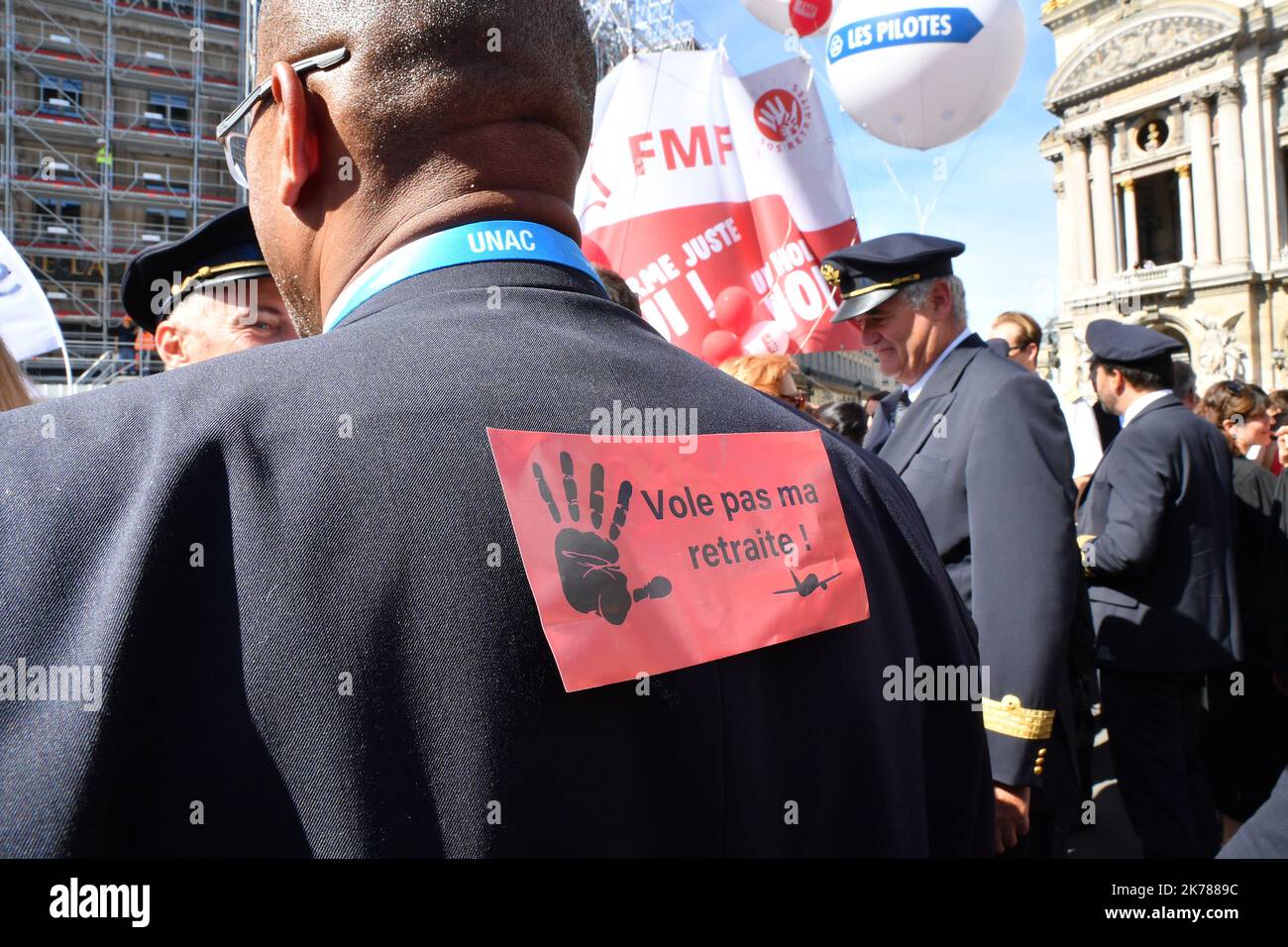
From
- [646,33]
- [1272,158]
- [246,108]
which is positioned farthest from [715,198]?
[1272,158]

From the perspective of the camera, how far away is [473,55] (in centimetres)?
92

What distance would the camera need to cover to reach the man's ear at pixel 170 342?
9.65 ft

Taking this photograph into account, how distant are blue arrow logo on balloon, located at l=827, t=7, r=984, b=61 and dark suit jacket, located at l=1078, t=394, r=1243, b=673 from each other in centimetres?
256

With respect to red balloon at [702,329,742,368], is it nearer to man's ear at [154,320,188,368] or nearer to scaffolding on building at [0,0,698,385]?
man's ear at [154,320,188,368]

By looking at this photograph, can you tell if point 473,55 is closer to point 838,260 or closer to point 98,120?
point 838,260

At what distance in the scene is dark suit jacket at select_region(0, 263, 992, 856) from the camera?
62 cm

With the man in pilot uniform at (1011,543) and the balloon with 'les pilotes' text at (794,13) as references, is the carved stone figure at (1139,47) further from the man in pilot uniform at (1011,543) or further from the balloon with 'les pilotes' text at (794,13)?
the man in pilot uniform at (1011,543)

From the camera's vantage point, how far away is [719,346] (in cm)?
441

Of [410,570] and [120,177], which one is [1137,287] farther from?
[410,570]

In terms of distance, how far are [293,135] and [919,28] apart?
4.88 meters

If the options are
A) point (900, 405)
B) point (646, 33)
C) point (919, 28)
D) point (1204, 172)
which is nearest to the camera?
point (900, 405)

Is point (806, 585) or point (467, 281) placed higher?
point (467, 281)

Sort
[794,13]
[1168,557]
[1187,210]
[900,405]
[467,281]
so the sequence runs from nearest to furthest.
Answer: [467,281]
[900,405]
[1168,557]
[794,13]
[1187,210]

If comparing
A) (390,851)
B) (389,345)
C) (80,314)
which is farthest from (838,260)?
(80,314)
